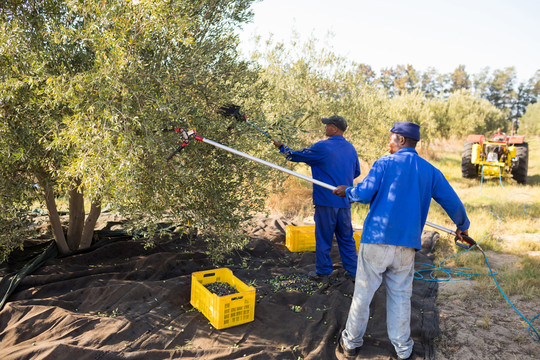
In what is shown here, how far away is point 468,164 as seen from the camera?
1452 centimetres

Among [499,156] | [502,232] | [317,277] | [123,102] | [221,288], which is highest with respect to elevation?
[123,102]

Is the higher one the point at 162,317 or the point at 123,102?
the point at 123,102

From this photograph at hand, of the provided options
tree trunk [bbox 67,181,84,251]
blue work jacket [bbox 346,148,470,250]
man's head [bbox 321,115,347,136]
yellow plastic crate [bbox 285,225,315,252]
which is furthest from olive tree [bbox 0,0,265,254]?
blue work jacket [bbox 346,148,470,250]

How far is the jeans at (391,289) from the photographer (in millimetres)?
3496

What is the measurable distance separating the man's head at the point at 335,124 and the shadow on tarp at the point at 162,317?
2013mm

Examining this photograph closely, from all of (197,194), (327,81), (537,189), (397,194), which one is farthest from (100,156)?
(537,189)

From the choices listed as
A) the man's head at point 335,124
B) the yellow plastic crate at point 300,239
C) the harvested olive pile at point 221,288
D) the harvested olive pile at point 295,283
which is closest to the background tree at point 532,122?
the yellow plastic crate at point 300,239

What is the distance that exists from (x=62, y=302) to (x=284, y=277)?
9.04 ft

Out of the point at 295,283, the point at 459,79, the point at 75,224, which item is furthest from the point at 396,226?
the point at 459,79

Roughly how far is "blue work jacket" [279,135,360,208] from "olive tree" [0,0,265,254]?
28.5 inches

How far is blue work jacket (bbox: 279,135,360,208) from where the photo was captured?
5172 millimetres

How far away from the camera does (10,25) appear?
3.92m

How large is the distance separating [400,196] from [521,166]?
12534 mm

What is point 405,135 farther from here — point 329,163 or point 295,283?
point 295,283
